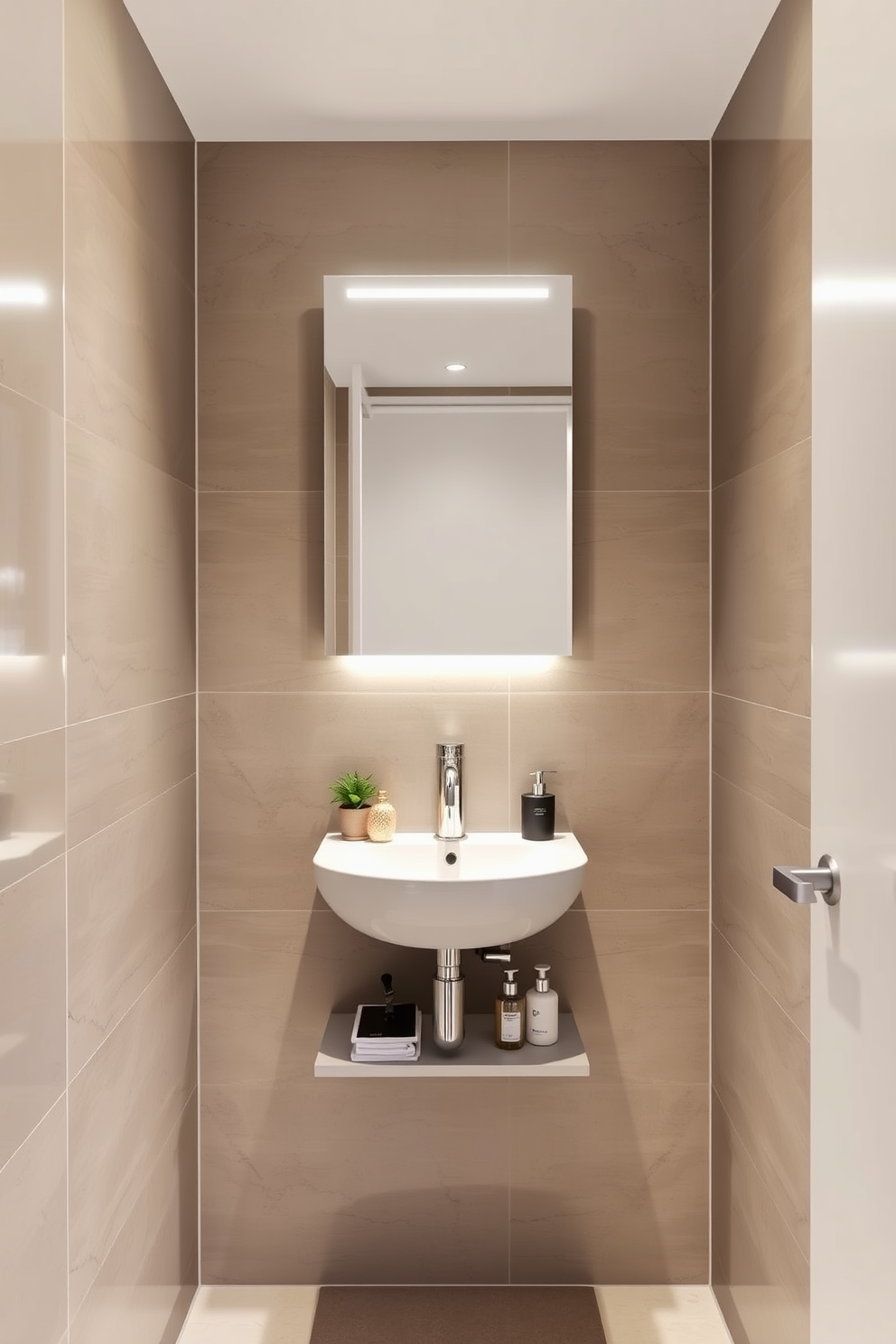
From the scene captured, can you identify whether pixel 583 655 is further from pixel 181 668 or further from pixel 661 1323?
pixel 661 1323

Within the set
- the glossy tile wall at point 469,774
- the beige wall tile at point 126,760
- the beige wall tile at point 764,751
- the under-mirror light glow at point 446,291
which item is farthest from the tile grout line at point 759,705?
the beige wall tile at point 126,760

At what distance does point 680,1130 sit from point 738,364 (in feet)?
5.26

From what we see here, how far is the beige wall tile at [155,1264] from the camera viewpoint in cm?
148

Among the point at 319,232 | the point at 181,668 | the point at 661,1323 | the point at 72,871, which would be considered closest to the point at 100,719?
the point at 72,871

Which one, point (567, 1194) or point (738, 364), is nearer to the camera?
point (738, 364)

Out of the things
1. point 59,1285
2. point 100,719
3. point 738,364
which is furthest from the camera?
point 738,364

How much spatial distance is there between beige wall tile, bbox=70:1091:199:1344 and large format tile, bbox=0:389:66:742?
890mm

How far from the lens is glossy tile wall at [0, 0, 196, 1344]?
1.16 meters

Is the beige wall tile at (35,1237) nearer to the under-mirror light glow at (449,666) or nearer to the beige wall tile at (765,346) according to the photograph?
the under-mirror light glow at (449,666)

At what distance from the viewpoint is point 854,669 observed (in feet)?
2.99

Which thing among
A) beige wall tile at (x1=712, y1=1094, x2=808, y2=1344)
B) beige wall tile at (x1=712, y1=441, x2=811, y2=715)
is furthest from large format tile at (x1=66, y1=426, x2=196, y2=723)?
beige wall tile at (x1=712, y1=1094, x2=808, y2=1344)

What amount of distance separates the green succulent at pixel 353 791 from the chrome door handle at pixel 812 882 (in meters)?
1.16

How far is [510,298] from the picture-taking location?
2025 mm

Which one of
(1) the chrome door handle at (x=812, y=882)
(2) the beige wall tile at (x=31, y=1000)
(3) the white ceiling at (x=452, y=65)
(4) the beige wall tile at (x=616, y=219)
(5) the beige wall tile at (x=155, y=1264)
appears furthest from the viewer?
(4) the beige wall tile at (x=616, y=219)
